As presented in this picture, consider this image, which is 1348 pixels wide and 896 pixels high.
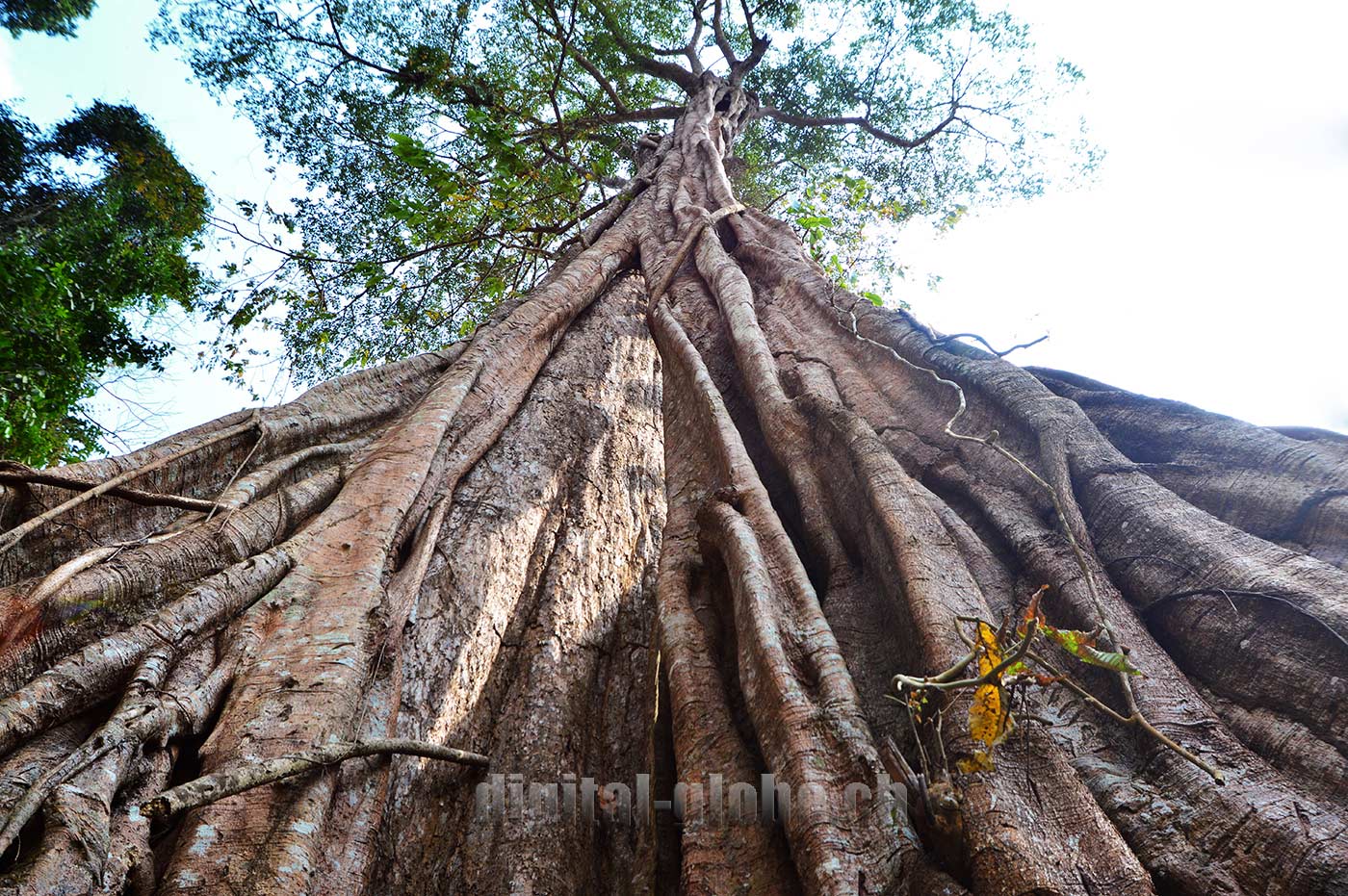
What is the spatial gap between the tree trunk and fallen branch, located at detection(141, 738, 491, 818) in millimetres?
58

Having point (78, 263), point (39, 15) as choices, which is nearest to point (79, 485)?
point (78, 263)

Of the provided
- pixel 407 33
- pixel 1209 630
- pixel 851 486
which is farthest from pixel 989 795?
pixel 407 33

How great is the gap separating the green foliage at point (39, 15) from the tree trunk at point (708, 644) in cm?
859

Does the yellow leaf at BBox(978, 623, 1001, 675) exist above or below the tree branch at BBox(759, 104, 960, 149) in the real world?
below

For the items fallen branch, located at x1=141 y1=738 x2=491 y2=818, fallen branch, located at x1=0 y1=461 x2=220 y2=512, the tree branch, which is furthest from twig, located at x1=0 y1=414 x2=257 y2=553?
the tree branch

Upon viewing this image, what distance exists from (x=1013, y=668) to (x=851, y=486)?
3.30 feet

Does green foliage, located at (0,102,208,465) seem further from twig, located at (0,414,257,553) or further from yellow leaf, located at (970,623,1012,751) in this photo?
yellow leaf, located at (970,623,1012,751)

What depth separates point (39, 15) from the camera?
8.12 m

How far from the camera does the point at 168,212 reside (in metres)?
6.43

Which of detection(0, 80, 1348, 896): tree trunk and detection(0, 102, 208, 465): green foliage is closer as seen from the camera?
detection(0, 80, 1348, 896): tree trunk

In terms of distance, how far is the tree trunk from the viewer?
4.75 ft

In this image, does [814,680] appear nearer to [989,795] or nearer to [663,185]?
[989,795]

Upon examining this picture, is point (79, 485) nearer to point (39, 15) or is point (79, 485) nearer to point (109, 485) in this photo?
point (109, 485)

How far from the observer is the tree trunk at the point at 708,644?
1.45m
